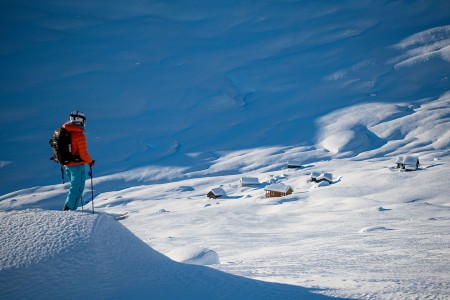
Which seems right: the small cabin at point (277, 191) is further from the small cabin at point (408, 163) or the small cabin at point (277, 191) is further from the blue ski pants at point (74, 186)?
the blue ski pants at point (74, 186)

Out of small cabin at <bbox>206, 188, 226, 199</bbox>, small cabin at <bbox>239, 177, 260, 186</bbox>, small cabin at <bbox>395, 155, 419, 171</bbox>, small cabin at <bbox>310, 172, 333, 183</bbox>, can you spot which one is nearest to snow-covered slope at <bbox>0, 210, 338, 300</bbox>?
small cabin at <bbox>206, 188, 226, 199</bbox>

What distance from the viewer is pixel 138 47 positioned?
10469 cm

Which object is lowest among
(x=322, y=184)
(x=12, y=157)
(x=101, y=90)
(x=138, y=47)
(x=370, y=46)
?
(x=322, y=184)

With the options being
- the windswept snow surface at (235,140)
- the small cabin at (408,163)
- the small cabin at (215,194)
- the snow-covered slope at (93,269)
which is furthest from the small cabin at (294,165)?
the snow-covered slope at (93,269)

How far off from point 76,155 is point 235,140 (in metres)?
66.1

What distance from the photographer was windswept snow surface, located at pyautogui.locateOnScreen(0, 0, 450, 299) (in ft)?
12.1

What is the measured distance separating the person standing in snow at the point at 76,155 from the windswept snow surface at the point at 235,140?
94cm

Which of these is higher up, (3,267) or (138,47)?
(138,47)

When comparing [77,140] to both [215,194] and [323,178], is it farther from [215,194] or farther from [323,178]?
[323,178]

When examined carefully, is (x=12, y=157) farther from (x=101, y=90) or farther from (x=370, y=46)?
(x=370, y=46)

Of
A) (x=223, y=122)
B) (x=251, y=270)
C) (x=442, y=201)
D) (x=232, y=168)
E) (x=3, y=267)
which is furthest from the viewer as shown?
(x=223, y=122)

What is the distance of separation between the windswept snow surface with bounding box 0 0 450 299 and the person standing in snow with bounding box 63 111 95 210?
0.94 meters

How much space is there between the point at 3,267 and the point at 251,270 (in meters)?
2.40

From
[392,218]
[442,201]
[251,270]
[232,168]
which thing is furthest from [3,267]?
[232,168]
